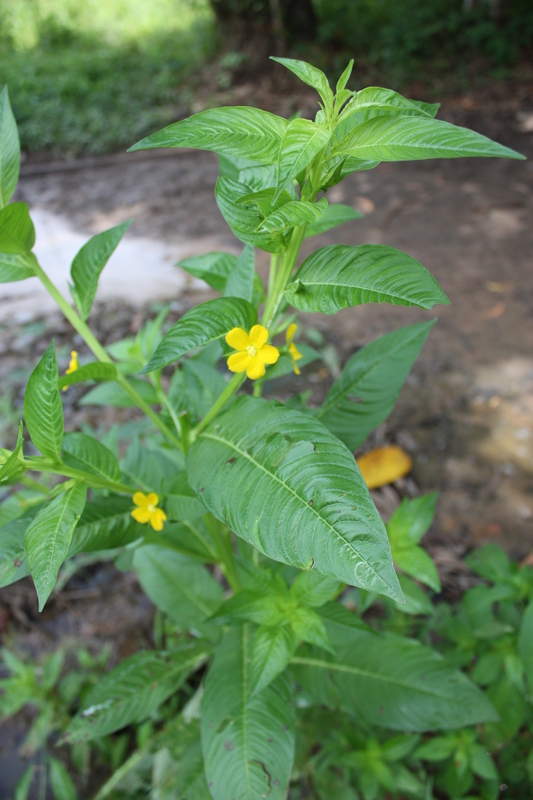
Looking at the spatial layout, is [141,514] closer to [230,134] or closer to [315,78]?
[230,134]

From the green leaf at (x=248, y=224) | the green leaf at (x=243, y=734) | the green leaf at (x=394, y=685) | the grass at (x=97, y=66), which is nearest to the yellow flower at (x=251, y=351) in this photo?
the green leaf at (x=248, y=224)

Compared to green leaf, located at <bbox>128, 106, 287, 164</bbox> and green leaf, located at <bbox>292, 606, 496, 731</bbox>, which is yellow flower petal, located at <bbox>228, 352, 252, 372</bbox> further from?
green leaf, located at <bbox>292, 606, 496, 731</bbox>

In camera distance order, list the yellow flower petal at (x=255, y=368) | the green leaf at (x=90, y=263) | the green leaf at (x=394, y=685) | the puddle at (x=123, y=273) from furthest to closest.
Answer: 1. the puddle at (x=123, y=273)
2. the green leaf at (x=394, y=685)
3. the green leaf at (x=90, y=263)
4. the yellow flower petal at (x=255, y=368)

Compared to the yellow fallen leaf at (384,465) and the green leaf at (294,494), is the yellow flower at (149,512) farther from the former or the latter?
the yellow fallen leaf at (384,465)

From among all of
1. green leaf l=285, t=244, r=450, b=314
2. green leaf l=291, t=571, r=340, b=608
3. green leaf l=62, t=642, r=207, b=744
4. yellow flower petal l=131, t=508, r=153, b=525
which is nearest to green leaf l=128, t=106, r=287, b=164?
green leaf l=285, t=244, r=450, b=314

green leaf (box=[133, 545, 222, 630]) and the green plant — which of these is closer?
the green plant

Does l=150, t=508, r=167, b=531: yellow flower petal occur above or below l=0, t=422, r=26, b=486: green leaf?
below
